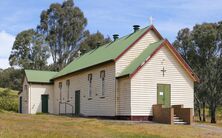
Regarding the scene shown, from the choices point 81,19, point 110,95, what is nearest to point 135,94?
point 110,95

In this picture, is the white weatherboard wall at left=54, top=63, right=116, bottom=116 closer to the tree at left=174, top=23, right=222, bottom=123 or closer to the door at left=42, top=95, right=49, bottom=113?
the door at left=42, top=95, right=49, bottom=113

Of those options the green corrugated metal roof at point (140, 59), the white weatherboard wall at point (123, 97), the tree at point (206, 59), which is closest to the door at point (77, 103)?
the white weatherboard wall at point (123, 97)

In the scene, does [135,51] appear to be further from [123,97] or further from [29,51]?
[29,51]

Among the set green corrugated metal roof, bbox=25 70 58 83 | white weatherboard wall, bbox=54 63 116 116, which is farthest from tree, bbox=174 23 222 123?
white weatherboard wall, bbox=54 63 116 116

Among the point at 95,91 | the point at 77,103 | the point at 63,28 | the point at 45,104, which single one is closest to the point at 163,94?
the point at 95,91

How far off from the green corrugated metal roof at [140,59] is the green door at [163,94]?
7.48 feet

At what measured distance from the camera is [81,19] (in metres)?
72.2

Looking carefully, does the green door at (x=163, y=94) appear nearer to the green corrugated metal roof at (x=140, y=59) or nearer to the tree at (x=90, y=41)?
the green corrugated metal roof at (x=140, y=59)

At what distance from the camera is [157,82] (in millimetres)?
30906

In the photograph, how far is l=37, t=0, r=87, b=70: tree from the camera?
233ft

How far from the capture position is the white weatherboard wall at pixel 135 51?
31711 millimetres

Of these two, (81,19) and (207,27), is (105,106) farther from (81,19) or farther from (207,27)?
(81,19)

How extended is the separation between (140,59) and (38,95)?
1998cm

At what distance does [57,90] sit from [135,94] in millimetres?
Answer: 18122
